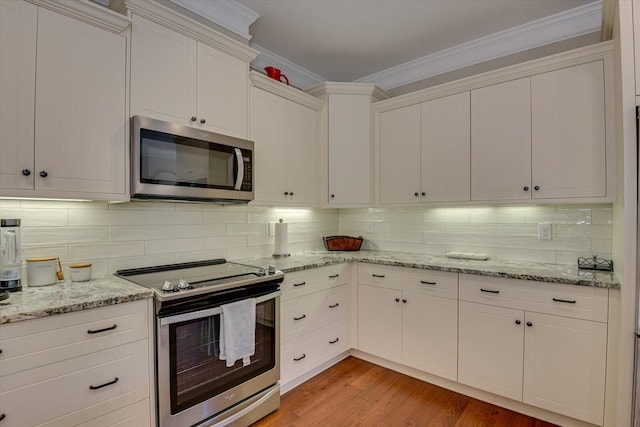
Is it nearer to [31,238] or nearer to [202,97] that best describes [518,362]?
[202,97]

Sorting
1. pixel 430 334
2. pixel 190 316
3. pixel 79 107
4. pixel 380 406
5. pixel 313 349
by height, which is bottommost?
pixel 380 406

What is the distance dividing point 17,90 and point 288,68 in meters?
2.21

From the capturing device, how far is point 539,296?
204 cm

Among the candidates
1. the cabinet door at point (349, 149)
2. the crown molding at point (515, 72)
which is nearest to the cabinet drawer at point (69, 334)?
the cabinet door at point (349, 149)

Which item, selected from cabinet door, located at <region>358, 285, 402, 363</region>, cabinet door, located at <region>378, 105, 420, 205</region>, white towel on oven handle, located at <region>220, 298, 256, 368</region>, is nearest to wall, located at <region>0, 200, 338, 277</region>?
white towel on oven handle, located at <region>220, 298, 256, 368</region>

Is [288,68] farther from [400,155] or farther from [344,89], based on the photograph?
[400,155]

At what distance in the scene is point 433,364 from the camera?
2.47 meters

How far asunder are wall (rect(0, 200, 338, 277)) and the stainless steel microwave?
309 mm

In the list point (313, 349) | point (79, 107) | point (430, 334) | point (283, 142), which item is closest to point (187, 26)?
point (79, 107)

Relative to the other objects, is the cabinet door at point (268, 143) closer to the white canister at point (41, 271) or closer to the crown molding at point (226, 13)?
the crown molding at point (226, 13)

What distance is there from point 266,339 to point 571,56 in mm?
Answer: 2699

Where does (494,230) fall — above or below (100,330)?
above

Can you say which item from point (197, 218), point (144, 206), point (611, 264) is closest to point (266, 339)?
point (197, 218)

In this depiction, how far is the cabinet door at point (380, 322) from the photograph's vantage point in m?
2.65
